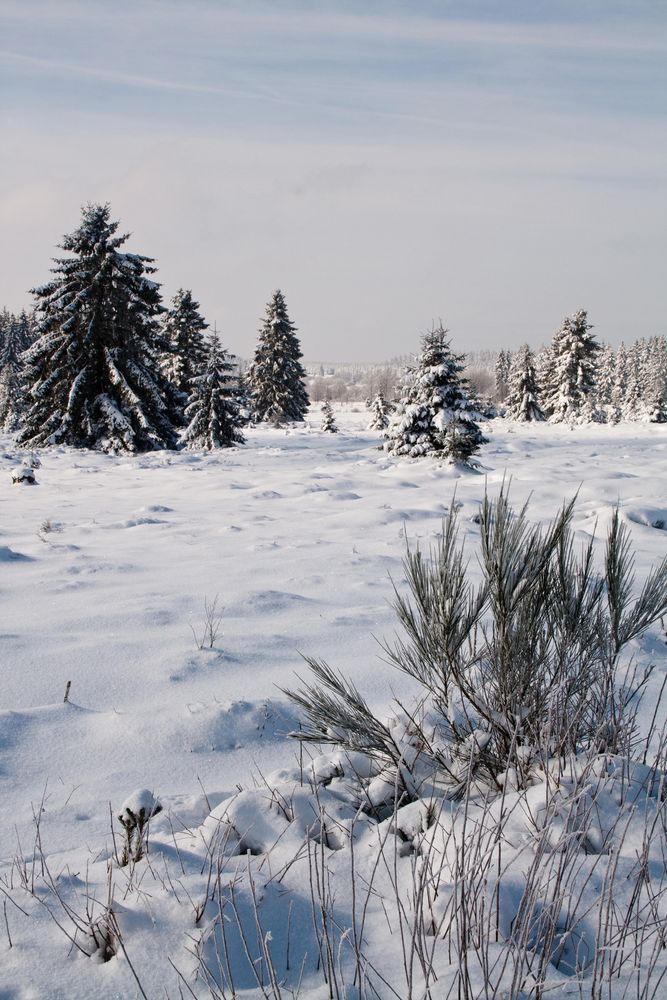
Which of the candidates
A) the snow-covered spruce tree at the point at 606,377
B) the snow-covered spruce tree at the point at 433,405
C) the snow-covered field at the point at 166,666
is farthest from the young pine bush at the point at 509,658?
the snow-covered spruce tree at the point at 606,377

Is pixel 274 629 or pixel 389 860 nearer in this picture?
pixel 389 860

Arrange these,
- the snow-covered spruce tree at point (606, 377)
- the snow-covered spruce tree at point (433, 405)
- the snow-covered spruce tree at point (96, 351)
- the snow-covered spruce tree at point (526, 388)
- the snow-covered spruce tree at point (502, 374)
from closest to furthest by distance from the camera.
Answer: the snow-covered spruce tree at point (433, 405) → the snow-covered spruce tree at point (96, 351) → the snow-covered spruce tree at point (526, 388) → the snow-covered spruce tree at point (606, 377) → the snow-covered spruce tree at point (502, 374)

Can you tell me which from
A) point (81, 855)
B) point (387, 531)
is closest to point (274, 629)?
point (81, 855)

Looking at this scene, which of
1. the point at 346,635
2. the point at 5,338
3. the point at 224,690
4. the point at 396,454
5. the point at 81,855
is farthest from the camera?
the point at 5,338

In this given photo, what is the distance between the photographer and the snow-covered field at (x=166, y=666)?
1556 millimetres

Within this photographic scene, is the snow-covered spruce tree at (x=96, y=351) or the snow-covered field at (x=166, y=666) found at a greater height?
the snow-covered spruce tree at (x=96, y=351)

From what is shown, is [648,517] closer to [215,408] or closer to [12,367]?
[215,408]

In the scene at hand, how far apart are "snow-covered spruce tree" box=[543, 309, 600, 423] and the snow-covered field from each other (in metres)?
35.8

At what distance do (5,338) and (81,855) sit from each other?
55703 millimetres

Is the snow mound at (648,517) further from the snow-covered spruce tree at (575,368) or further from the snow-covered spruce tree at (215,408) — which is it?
the snow-covered spruce tree at (575,368)

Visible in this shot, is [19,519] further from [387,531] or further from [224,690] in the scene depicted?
[224,690]

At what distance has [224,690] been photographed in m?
3.23

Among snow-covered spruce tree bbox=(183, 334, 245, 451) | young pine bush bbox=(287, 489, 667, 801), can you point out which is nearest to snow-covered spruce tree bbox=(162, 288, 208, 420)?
snow-covered spruce tree bbox=(183, 334, 245, 451)

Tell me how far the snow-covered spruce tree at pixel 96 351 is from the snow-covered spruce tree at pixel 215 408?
3379 mm
